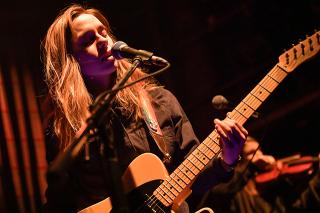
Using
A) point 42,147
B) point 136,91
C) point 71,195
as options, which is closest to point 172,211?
point 71,195

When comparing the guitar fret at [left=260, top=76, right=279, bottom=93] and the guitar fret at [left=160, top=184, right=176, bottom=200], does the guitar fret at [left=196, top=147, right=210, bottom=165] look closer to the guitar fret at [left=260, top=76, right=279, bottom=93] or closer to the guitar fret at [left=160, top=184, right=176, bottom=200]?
the guitar fret at [left=160, top=184, right=176, bottom=200]

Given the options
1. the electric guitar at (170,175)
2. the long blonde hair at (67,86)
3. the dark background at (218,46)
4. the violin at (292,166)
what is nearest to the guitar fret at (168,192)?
the electric guitar at (170,175)

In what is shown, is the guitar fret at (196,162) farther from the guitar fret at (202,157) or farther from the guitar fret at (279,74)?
the guitar fret at (279,74)

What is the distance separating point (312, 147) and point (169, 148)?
7.33 ft

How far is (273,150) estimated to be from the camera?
4465 millimetres

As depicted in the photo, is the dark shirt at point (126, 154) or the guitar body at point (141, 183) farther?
the dark shirt at point (126, 154)

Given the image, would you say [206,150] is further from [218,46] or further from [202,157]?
[218,46]

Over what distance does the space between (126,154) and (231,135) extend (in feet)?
1.69

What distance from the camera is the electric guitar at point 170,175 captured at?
2.13 meters

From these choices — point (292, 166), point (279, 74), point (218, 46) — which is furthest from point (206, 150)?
point (218, 46)

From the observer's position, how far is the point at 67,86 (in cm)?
250

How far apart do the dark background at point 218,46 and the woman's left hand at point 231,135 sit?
147cm

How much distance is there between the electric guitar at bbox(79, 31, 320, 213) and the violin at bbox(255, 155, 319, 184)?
5.23 feet

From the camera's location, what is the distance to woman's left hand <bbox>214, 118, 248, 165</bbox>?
6.73ft
